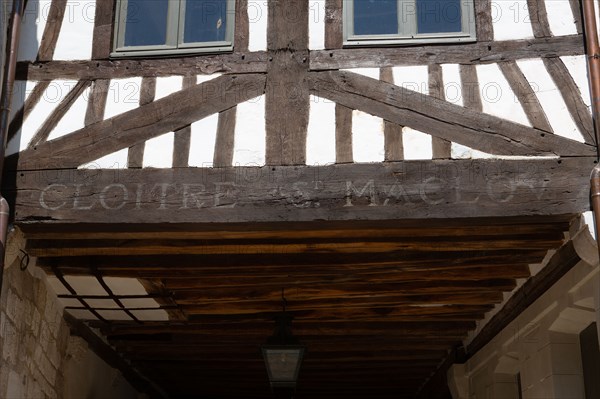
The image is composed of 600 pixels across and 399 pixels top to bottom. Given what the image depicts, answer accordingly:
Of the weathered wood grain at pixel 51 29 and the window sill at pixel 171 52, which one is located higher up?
the weathered wood grain at pixel 51 29

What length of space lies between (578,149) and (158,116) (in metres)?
2.34

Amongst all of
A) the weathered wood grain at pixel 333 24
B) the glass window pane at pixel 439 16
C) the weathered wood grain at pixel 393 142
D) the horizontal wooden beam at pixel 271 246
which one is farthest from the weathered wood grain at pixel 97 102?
the glass window pane at pixel 439 16

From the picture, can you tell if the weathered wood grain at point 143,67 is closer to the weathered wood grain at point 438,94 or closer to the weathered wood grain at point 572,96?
the weathered wood grain at point 438,94

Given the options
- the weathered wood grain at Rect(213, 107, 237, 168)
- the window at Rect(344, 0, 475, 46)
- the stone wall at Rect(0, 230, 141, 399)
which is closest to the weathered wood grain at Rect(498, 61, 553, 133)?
the window at Rect(344, 0, 475, 46)

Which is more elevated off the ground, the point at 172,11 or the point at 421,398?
the point at 172,11

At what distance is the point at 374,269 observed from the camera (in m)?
6.07

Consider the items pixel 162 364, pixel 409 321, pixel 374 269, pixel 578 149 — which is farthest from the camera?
pixel 162 364

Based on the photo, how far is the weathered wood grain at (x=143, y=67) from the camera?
17.9ft

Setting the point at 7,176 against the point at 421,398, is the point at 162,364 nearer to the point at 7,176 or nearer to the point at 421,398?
the point at 421,398

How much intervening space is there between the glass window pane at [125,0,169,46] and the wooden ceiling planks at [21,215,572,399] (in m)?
1.18

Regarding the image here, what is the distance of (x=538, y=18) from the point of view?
17.7 ft

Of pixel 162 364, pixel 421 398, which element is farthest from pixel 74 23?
pixel 421 398

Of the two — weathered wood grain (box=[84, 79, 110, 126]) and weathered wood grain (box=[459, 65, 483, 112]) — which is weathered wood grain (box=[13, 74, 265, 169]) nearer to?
weathered wood grain (box=[84, 79, 110, 126])

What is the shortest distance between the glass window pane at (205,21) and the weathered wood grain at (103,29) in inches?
17.8
